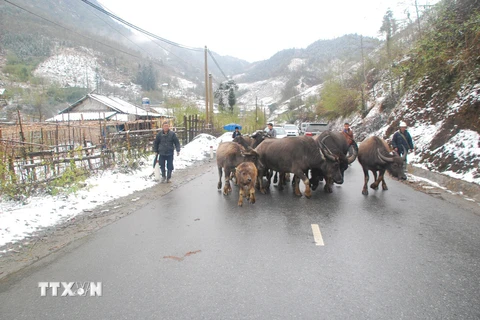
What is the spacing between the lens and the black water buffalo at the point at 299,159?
27.0ft

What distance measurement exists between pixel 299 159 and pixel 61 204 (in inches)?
220

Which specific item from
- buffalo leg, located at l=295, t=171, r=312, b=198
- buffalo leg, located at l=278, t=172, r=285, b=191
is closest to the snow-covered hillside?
buffalo leg, located at l=295, t=171, r=312, b=198

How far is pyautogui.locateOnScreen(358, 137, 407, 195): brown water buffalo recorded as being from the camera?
8.28 meters

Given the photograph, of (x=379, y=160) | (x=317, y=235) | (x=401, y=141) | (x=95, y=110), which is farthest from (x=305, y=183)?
(x=95, y=110)

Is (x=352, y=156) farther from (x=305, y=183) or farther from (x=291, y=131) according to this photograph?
(x=291, y=131)

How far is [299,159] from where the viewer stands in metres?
8.36

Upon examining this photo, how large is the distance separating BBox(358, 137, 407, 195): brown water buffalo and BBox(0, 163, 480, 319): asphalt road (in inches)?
65.6

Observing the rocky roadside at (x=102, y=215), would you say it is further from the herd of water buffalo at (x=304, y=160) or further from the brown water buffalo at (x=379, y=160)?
the herd of water buffalo at (x=304, y=160)

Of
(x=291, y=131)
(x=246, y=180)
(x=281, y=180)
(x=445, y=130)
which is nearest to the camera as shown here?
(x=246, y=180)

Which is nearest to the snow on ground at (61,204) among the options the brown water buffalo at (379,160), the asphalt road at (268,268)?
the asphalt road at (268,268)

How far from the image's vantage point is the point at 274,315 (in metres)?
3.04

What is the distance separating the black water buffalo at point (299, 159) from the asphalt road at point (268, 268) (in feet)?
5.23

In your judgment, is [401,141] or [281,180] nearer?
[281,180]

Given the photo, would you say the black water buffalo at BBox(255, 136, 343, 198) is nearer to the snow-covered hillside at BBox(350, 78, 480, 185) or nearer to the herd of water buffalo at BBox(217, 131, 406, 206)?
the herd of water buffalo at BBox(217, 131, 406, 206)
